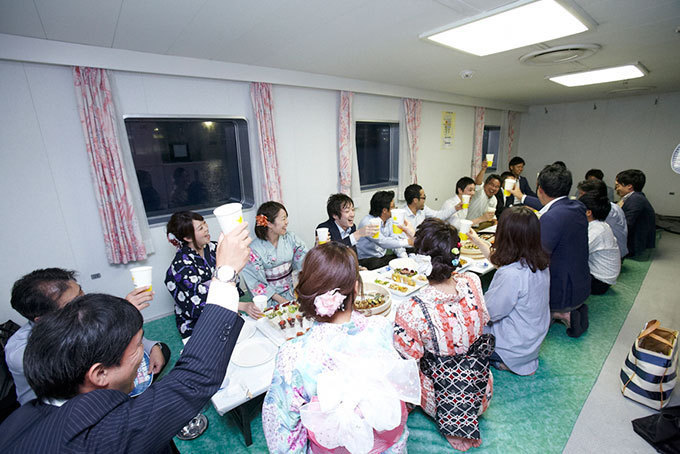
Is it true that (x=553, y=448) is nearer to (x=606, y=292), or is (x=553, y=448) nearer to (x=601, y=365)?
(x=601, y=365)

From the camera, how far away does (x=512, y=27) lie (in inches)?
96.3

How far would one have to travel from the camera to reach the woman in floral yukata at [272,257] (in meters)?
2.73

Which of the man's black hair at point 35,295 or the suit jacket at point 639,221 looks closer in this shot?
the man's black hair at point 35,295

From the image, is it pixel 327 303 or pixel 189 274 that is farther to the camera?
pixel 189 274

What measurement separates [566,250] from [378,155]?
13.7 feet

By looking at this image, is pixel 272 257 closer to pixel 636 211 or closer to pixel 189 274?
pixel 189 274

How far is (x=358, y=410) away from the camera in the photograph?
106 cm

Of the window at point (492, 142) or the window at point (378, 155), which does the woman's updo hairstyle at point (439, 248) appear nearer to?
the window at point (378, 155)

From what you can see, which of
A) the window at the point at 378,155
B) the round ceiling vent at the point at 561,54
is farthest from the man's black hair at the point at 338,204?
the round ceiling vent at the point at 561,54

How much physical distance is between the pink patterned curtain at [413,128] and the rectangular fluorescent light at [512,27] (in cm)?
282

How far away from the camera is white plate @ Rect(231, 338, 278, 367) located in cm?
181

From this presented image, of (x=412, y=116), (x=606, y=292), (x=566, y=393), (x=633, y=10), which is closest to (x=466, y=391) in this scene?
(x=566, y=393)

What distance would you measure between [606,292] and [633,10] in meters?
3.33

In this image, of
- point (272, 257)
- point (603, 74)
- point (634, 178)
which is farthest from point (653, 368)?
point (603, 74)
